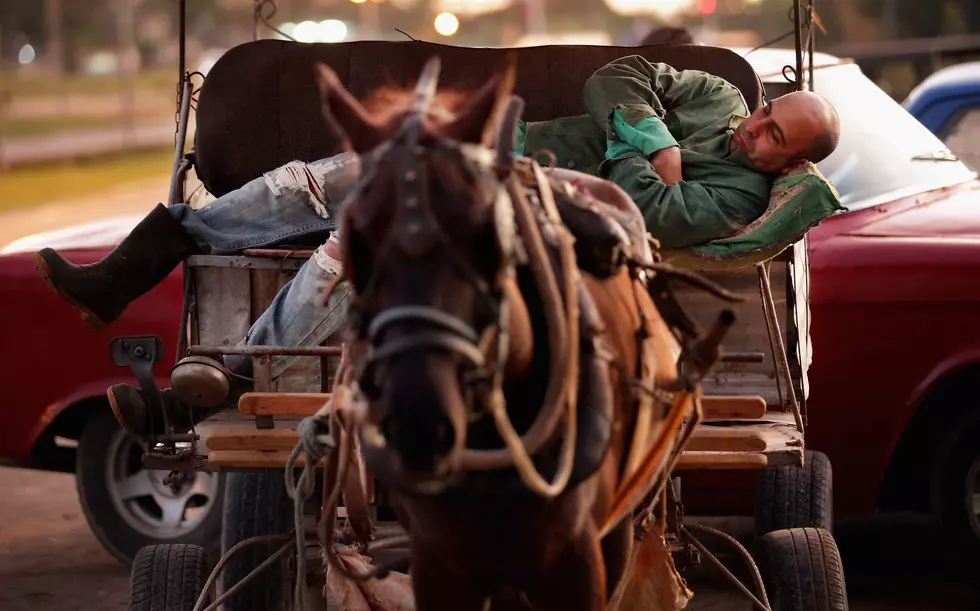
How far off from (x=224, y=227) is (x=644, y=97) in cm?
149

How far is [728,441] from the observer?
15.3 ft

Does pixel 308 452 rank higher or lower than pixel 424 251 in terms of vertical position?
lower

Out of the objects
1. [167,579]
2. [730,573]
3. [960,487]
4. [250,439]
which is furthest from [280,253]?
[960,487]

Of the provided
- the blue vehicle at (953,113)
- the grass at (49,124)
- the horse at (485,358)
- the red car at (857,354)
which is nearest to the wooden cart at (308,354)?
the horse at (485,358)

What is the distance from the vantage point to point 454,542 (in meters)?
3.27

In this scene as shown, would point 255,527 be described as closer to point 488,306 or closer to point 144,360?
point 144,360

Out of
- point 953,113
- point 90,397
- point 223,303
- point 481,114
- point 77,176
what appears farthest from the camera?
Answer: point 77,176

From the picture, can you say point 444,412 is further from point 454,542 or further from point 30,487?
point 30,487

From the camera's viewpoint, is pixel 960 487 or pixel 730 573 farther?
pixel 960 487

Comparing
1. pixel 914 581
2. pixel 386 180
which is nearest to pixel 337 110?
pixel 386 180

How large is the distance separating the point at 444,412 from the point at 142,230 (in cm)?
302

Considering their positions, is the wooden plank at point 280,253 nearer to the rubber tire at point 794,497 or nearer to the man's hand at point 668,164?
the man's hand at point 668,164

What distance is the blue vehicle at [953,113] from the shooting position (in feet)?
31.3

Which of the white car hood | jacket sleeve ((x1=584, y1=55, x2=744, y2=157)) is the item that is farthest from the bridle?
the white car hood
